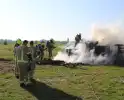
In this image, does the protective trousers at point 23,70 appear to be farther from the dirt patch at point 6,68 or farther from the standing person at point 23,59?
the dirt patch at point 6,68

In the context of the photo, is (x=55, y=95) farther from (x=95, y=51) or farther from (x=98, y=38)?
(x=98, y=38)

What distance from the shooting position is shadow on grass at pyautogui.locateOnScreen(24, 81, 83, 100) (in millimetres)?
10273

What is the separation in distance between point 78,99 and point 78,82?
3208 millimetres

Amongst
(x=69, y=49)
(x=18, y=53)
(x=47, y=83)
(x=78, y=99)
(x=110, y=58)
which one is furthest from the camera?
(x=69, y=49)

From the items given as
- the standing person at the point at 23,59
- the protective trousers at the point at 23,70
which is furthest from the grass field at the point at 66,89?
the standing person at the point at 23,59

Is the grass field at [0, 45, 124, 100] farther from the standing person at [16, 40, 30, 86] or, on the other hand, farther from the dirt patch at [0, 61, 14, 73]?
the dirt patch at [0, 61, 14, 73]

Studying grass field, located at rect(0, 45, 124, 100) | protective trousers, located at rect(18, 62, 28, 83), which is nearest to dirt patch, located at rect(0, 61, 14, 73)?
grass field, located at rect(0, 45, 124, 100)

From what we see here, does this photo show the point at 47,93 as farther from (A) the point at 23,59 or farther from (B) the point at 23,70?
(A) the point at 23,59

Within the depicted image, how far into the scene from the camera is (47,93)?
35.9 feet

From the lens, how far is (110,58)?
934 inches

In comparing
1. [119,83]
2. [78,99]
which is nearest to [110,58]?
[119,83]

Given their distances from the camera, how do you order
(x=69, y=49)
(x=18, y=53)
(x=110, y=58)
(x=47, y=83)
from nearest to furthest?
(x=18, y=53) < (x=47, y=83) < (x=110, y=58) < (x=69, y=49)

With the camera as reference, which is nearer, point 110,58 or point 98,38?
point 110,58

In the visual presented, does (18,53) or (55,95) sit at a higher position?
(18,53)
